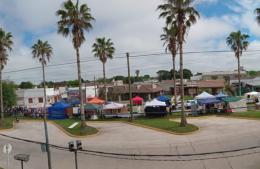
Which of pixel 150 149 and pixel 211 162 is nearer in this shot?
pixel 211 162

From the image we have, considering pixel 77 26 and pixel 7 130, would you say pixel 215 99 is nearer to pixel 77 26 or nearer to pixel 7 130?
pixel 77 26

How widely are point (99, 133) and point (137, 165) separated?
48.2 feet

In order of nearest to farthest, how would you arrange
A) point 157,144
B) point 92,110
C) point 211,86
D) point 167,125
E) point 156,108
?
point 157,144 → point 167,125 → point 156,108 → point 92,110 → point 211,86

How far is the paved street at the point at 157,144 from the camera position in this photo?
30062 millimetres

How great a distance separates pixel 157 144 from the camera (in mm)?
37125

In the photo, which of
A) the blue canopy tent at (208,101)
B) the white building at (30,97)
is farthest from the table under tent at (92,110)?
the white building at (30,97)

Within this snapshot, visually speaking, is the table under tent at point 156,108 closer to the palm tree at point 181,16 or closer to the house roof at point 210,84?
the palm tree at point 181,16

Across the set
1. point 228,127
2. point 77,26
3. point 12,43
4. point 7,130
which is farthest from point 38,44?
point 228,127

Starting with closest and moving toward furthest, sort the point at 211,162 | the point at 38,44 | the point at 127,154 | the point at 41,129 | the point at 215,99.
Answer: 1. the point at 211,162
2. the point at 127,154
3. the point at 41,129
4. the point at 215,99
5. the point at 38,44

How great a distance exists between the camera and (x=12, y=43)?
5969 cm

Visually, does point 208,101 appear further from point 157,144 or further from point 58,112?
point 58,112

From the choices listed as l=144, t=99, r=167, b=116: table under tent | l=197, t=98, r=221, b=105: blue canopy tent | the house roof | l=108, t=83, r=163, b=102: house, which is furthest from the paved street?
the house roof

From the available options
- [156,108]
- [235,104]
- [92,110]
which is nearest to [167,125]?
[156,108]

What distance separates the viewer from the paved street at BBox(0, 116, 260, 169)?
1184 inches
